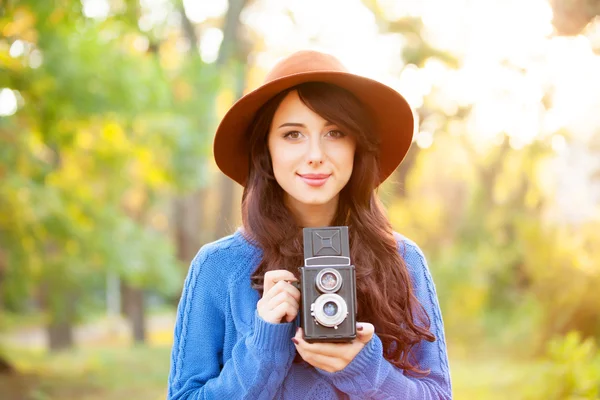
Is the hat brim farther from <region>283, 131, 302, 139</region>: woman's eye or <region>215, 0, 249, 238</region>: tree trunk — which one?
<region>215, 0, 249, 238</region>: tree trunk

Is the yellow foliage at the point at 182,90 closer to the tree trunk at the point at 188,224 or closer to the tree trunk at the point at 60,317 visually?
the tree trunk at the point at 60,317

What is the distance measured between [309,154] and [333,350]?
607mm

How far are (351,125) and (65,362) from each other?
1051 cm

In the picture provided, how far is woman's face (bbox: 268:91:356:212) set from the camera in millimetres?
2225

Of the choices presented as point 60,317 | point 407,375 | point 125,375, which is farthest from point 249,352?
point 60,317

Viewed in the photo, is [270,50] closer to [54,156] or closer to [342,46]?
[342,46]

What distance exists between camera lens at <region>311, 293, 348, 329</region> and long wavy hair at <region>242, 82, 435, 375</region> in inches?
10.7

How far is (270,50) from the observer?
16297 millimetres

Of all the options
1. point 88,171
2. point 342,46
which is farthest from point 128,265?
point 342,46

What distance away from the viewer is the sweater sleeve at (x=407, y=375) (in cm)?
201

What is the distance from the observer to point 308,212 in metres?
2.43

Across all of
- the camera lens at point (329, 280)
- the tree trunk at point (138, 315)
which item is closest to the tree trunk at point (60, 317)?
the tree trunk at point (138, 315)

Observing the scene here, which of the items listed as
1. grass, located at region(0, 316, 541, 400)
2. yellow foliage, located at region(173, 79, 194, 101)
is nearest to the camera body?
grass, located at region(0, 316, 541, 400)

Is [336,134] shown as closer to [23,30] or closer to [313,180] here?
[313,180]
